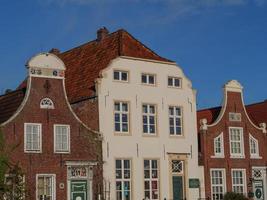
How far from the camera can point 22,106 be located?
29.7m

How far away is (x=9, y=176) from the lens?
27891 millimetres

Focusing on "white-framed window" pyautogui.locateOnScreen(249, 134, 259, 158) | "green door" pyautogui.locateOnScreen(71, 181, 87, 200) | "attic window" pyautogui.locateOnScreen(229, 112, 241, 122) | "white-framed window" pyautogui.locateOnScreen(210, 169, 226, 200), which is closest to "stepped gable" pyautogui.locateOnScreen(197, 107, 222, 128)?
"attic window" pyautogui.locateOnScreen(229, 112, 241, 122)

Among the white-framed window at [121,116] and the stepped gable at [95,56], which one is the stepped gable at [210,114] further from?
the white-framed window at [121,116]

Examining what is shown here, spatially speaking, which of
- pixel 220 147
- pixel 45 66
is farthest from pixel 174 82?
pixel 45 66

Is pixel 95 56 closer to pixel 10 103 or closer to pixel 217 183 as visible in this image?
pixel 10 103

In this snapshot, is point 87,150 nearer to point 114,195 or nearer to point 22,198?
point 114,195

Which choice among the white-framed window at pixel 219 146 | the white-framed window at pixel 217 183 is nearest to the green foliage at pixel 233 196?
the white-framed window at pixel 217 183

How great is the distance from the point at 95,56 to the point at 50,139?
8.35 metres

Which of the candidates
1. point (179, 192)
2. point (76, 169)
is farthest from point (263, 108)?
point (76, 169)

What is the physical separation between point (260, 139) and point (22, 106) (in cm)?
1765

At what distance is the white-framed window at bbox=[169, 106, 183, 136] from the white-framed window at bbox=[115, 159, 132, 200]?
3742 millimetres

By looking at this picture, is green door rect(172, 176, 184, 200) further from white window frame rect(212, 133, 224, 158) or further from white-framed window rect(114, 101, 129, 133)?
white-framed window rect(114, 101, 129, 133)

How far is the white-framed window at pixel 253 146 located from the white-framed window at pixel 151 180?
810 centimetres

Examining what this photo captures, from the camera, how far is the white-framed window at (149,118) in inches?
1366
